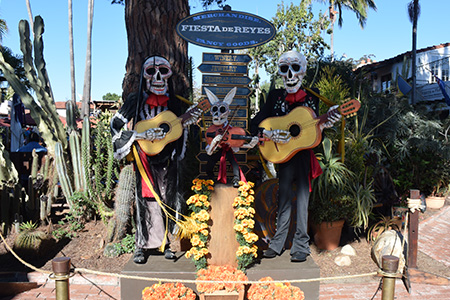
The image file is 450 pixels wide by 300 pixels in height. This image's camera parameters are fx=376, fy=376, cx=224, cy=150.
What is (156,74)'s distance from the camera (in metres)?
3.97

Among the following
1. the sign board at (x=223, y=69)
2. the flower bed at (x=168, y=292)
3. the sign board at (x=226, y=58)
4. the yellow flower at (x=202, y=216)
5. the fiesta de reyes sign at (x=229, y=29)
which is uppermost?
the fiesta de reyes sign at (x=229, y=29)

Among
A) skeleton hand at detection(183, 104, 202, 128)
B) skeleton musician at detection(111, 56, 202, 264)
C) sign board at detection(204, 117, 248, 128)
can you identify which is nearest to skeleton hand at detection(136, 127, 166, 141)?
skeleton musician at detection(111, 56, 202, 264)

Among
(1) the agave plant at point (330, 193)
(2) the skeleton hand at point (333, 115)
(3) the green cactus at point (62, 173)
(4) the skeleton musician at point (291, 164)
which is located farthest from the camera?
(3) the green cactus at point (62, 173)

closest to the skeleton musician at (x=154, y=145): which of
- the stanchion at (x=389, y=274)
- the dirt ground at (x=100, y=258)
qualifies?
the dirt ground at (x=100, y=258)

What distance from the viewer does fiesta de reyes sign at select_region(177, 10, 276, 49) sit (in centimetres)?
455

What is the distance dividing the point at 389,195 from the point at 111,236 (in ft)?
15.6

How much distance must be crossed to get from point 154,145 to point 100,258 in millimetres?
2411

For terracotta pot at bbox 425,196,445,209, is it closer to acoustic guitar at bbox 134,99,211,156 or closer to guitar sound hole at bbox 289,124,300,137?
guitar sound hole at bbox 289,124,300,137

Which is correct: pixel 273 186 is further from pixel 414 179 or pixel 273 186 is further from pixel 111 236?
pixel 414 179

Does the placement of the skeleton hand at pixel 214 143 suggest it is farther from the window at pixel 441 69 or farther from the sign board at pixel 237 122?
the window at pixel 441 69

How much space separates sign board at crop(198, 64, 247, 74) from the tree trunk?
1.29m

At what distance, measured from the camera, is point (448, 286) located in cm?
484

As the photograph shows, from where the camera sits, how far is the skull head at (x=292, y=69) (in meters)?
3.96

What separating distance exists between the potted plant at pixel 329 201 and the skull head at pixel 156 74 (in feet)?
9.51
